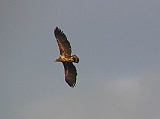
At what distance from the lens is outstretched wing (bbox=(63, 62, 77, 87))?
311ft

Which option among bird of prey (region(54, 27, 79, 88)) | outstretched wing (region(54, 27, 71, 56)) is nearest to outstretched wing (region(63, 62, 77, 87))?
bird of prey (region(54, 27, 79, 88))

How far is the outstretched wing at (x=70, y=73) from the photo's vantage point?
9475 cm

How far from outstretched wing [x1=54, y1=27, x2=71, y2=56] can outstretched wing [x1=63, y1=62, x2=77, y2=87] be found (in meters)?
1.98

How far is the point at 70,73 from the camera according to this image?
312ft

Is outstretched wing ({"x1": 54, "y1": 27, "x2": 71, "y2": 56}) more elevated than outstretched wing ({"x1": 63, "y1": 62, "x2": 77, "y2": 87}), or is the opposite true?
outstretched wing ({"x1": 54, "y1": 27, "x2": 71, "y2": 56})

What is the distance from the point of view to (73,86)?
310ft

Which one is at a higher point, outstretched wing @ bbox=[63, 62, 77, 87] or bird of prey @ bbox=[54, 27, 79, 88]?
bird of prey @ bbox=[54, 27, 79, 88]

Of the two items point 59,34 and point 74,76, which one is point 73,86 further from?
point 59,34

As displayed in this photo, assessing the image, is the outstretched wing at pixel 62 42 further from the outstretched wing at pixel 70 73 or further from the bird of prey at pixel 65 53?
the outstretched wing at pixel 70 73

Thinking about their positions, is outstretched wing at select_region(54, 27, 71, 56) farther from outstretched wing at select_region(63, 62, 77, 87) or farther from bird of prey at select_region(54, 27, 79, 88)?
outstretched wing at select_region(63, 62, 77, 87)

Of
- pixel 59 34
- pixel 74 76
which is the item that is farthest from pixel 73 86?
pixel 59 34

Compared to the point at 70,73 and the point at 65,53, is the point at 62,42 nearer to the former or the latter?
the point at 65,53

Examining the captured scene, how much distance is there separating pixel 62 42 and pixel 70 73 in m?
4.66

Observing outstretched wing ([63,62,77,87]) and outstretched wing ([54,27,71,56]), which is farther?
outstretched wing ([63,62,77,87])
